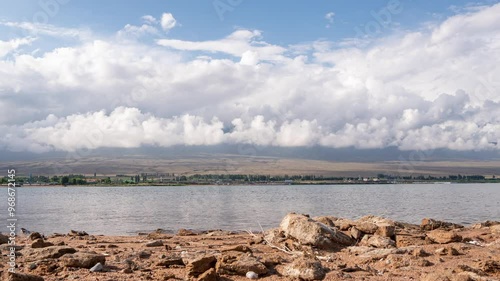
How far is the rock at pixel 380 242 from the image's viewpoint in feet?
56.9

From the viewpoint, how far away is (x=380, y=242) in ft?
57.4

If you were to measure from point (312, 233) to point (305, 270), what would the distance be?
531 cm

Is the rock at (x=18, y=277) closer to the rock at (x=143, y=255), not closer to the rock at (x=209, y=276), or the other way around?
the rock at (x=209, y=276)

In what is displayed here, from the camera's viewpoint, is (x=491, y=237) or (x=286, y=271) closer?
(x=286, y=271)

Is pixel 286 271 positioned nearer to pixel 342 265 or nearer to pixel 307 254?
pixel 342 265

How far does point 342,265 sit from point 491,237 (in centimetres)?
1171

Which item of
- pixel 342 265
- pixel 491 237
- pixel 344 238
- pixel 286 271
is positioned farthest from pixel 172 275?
pixel 491 237

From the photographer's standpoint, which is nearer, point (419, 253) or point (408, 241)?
point (419, 253)

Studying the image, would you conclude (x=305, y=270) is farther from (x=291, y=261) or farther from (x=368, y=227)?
(x=368, y=227)

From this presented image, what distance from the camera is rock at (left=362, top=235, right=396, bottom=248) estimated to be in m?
17.3

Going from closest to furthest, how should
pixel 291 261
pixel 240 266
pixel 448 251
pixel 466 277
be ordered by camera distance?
pixel 466 277, pixel 240 266, pixel 291 261, pixel 448 251

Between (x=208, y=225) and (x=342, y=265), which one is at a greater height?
(x=342, y=265)

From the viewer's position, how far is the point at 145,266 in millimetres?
13562

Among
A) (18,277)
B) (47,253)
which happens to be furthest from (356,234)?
(18,277)
